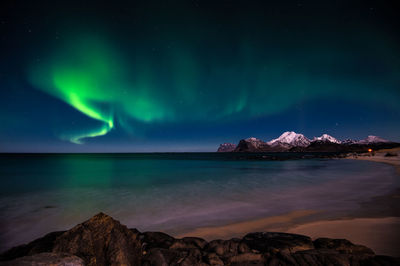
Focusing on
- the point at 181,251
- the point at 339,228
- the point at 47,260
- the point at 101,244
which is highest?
the point at 47,260

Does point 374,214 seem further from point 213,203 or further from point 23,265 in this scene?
point 23,265

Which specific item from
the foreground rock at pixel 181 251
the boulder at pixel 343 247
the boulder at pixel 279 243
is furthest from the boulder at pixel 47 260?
the boulder at pixel 343 247

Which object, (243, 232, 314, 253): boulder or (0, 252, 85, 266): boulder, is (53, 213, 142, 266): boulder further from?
(243, 232, 314, 253): boulder

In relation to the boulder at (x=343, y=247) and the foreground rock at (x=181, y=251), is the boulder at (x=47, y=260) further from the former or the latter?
the boulder at (x=343, y=247)

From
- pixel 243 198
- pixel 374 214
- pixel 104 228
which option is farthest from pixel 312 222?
pixel 104 228

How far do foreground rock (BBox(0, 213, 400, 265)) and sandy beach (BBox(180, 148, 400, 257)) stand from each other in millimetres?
1410

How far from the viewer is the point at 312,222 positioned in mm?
6992

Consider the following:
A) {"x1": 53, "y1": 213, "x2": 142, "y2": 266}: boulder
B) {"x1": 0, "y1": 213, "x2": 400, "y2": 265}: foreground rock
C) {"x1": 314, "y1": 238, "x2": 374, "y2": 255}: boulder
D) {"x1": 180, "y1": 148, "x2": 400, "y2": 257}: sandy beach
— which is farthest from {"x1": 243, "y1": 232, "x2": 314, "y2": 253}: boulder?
{"x1": 53, "y1": 213, "x2": 142, "y2": 266}: boulder

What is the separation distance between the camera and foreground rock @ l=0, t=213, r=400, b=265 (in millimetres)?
3592

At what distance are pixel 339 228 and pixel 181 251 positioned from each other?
18.1 ft

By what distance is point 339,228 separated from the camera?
6121 mm

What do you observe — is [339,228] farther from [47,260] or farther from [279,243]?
[47,260]

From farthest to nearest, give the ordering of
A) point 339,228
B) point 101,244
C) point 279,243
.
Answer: point 339,228 → point 279,243 → point 101,244

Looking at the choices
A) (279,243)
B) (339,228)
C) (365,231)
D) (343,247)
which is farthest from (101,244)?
(365,231)
